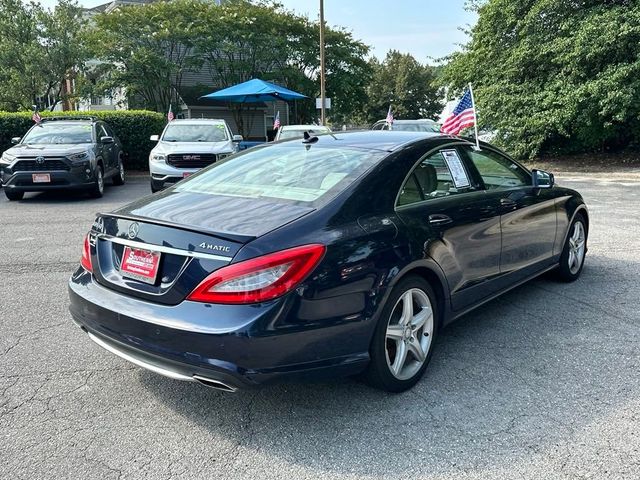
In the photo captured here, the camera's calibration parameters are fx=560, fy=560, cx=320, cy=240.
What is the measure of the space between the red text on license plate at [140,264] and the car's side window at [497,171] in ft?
8.10

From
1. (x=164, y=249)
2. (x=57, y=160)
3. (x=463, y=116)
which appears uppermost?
(x=463, y=116)

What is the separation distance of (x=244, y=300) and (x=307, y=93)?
29.2 meters

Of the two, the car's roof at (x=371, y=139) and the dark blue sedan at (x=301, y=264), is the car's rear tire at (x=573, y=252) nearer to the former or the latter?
the dark blue sedan at (x=301, y=264)

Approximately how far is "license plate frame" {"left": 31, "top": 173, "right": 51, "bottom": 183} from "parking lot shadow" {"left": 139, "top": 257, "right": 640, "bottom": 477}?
827 cm

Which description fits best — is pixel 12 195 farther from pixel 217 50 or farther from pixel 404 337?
pixel 217 50

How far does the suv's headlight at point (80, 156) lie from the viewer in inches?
418

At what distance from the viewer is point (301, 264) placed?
2.67m

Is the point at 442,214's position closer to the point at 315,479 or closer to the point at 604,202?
the point at 315,479

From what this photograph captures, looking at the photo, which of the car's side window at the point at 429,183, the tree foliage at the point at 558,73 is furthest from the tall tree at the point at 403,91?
the car's side window at the point at 429,183

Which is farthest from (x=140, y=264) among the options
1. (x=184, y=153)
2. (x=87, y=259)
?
(x=184, y=153)

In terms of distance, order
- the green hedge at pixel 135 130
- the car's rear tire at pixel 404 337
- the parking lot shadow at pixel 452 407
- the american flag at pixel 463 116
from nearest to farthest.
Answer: the parking lot shadow at pixel 452 407 → the car's rear tire at pixel 404 337 → the american flag at pixel 463 116 → the green hedge at pixel 135 130

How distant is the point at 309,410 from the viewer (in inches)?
122

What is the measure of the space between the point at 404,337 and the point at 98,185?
9.69 metres

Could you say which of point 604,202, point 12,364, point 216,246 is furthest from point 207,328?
point 604,202
